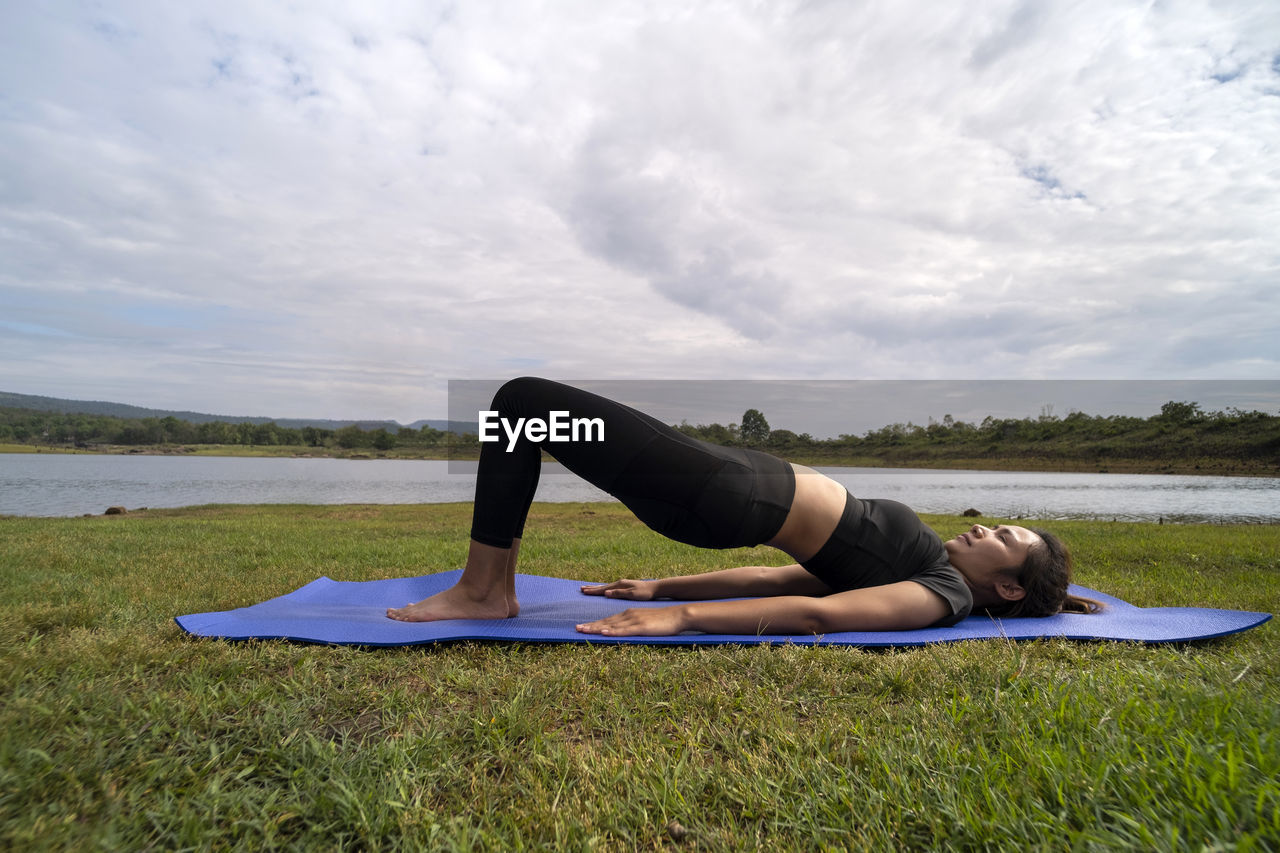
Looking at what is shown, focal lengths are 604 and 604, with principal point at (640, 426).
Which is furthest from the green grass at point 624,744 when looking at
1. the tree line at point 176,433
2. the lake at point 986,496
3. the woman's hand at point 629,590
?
the tree line at point 176,433

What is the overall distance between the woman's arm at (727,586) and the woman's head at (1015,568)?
72cm

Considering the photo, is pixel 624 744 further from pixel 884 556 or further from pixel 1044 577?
pixel 1044 577

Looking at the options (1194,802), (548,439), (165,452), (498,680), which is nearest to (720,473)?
(548,439)

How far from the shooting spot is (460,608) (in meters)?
2.77

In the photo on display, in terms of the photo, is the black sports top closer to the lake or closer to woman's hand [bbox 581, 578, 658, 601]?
woman's hand [bbox 581, 578, 658, 601]

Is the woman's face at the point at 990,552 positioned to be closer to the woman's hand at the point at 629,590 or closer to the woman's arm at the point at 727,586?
the woman's arm at the point at 727,586

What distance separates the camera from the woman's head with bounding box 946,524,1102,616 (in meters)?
2.90

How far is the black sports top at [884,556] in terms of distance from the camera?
270 centimetres

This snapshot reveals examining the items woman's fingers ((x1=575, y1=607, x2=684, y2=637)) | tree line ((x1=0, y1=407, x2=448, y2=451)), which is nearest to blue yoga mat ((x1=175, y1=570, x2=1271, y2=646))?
woman's fingers ((x1=575, y1=607, x2=684, y2=637))

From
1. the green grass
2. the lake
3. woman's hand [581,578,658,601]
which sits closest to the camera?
the green grass

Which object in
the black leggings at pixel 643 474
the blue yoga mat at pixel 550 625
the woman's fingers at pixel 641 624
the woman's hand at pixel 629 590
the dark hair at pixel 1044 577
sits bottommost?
the woman's hand at pixel 629 590

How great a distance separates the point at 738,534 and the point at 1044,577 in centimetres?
158

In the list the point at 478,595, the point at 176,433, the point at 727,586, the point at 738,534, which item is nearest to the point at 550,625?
the point at 478,595

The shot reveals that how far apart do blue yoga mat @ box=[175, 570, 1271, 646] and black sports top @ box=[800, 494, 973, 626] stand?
20 cm
